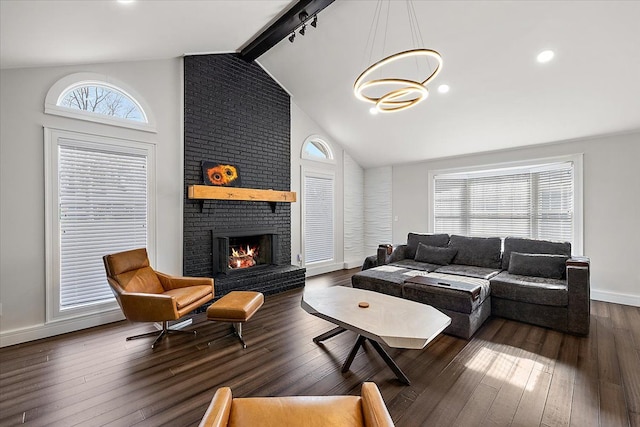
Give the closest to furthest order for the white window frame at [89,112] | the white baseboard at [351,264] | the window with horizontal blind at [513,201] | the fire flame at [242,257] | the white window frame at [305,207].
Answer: the white window frame at [89,112]
the window with horizontal blind at [513,201]
the fire flame at [242,257]
the white window frame at [305,207]
the white baseboard at [351,264]

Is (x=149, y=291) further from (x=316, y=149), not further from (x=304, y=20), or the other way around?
(x=316, y=149)

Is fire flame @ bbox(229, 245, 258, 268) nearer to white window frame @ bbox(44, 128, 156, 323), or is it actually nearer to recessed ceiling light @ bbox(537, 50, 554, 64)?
white window frame @ bbox(44, 128, 156, 323)

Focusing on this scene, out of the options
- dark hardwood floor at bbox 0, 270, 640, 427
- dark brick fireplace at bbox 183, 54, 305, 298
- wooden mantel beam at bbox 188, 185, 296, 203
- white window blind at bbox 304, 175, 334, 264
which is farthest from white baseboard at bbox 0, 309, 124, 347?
white window blind at bbox 304, 175, 334, 264

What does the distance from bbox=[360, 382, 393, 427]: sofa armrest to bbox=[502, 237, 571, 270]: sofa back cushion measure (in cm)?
382

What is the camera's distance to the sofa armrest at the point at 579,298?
2.93 m

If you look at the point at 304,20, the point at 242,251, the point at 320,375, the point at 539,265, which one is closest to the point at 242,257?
the point at 242,251

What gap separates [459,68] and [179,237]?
4477 mm

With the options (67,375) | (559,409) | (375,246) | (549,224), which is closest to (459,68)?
(549,224)

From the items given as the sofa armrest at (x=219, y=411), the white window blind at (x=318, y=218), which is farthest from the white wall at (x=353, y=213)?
the sofa armrest at (x=219, y=411)

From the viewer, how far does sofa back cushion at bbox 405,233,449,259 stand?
192 inches

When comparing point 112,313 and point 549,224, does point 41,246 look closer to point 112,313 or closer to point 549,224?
point 112,313

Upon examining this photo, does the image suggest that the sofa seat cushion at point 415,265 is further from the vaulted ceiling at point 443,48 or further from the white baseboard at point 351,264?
the vaulted ceiling at point 443,48

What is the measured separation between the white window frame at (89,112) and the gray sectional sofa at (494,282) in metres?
3.57

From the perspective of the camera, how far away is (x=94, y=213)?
10.9 feet
